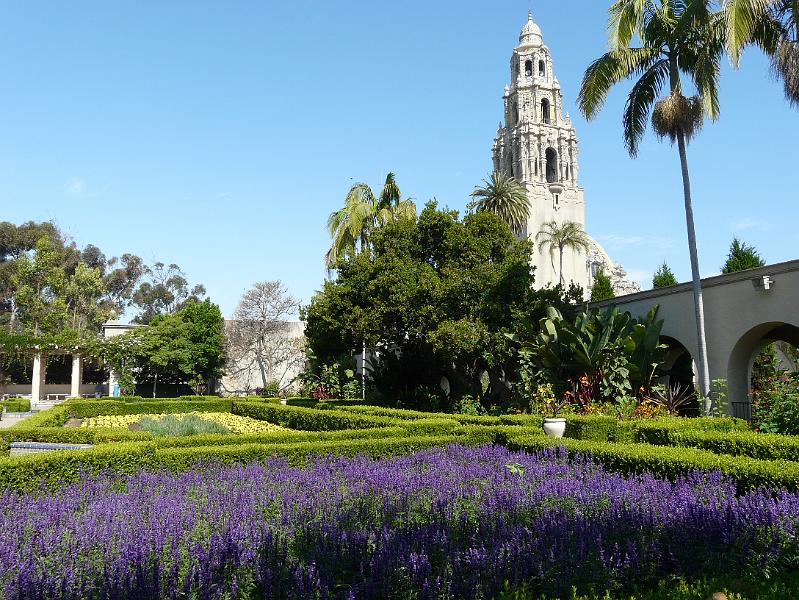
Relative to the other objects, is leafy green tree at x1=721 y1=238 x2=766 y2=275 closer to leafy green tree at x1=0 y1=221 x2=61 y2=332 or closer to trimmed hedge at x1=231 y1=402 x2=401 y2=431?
trimmed hedge at x1=231 y1=402 x2=401 y2=431

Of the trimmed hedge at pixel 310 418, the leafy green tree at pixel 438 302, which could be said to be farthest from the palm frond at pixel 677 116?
the trimmed hedge at pixel 310 418

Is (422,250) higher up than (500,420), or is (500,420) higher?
(422,250)

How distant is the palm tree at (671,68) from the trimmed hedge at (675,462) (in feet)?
27.1

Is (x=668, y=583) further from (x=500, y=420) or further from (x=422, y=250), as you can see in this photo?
(x=422, y=250)

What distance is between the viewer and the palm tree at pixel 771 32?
13734mm

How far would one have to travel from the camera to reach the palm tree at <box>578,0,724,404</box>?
16.9m

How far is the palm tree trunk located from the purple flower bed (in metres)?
10.2

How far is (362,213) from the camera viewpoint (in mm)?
30828

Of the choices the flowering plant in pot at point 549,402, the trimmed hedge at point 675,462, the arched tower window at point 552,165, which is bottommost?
the trimmed hedge at point 675,462

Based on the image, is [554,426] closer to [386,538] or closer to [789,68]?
[386,538]

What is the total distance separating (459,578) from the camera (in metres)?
4.18

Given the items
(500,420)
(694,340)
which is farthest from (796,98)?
(500,420)

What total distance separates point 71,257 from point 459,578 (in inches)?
2553

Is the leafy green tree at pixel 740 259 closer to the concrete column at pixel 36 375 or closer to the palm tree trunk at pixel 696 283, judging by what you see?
the palm tree trunk at pixel 696 283
